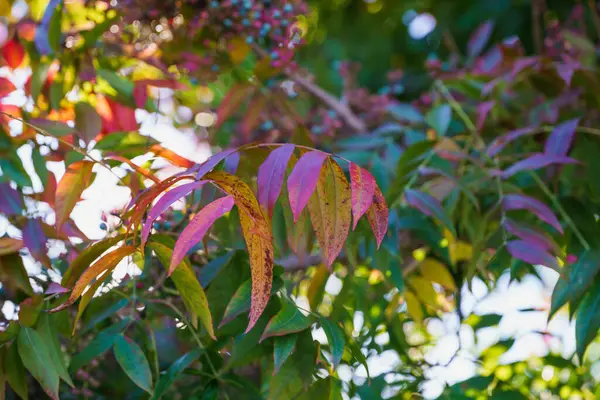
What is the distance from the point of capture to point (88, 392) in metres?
0.98

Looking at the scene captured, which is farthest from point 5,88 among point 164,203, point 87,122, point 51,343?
point 164,203

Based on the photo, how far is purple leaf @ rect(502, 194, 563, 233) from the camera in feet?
2.75

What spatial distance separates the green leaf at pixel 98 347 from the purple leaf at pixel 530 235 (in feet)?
1.52

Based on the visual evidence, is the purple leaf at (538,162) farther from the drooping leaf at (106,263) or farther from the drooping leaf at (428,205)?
the drooping leaf at (106,263)

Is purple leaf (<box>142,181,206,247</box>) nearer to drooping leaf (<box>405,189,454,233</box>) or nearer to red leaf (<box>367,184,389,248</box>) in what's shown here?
red leaf (<box>367,184,389,248</box>)

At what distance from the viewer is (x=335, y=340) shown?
69cm

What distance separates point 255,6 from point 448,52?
1.01m

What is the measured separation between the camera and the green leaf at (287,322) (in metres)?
0.68

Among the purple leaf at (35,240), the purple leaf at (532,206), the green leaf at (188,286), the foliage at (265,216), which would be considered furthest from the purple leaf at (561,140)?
the purple leaf at (35,240)

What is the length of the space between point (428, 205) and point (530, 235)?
126 millimetres

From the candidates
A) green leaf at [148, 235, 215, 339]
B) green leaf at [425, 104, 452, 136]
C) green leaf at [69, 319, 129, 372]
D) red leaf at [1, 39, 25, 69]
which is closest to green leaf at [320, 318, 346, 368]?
green leaf at [148, 235, 215, 339]

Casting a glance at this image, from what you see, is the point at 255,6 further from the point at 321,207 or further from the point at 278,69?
the point at 321,207

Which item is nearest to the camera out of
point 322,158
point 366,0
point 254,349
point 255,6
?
point 322,158

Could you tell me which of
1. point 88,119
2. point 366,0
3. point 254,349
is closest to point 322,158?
point 254,349
